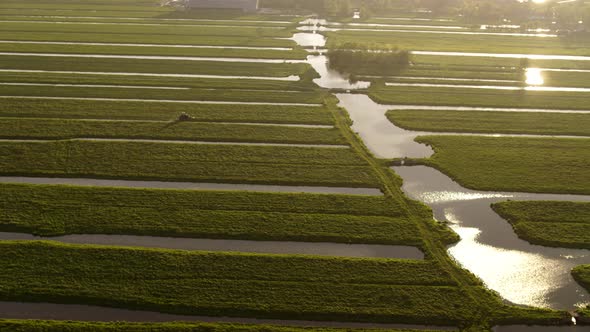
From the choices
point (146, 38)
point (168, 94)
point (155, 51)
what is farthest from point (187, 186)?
point (146, 38)

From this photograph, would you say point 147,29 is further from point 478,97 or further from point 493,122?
point 493,122

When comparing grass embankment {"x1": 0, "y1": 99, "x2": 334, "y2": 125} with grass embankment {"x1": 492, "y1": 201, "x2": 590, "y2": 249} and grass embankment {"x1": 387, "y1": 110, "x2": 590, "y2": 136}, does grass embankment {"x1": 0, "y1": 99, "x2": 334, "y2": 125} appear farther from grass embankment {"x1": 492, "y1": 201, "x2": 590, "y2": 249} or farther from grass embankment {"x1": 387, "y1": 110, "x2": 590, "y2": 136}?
grass embankment {"x1": 492, "y1": 201, "x2": 590, "y2": 249}

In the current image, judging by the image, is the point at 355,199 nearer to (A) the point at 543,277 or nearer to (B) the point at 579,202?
(A) the point at 543,277

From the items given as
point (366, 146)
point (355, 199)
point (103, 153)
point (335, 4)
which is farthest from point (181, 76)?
point (335, 4)

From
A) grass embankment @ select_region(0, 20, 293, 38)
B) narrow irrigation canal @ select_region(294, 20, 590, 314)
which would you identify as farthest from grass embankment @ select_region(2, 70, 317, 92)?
grass embankment @ select_region(0, 20, 293, 38)

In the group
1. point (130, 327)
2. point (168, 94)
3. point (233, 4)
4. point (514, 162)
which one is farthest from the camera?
point (233, 4)
